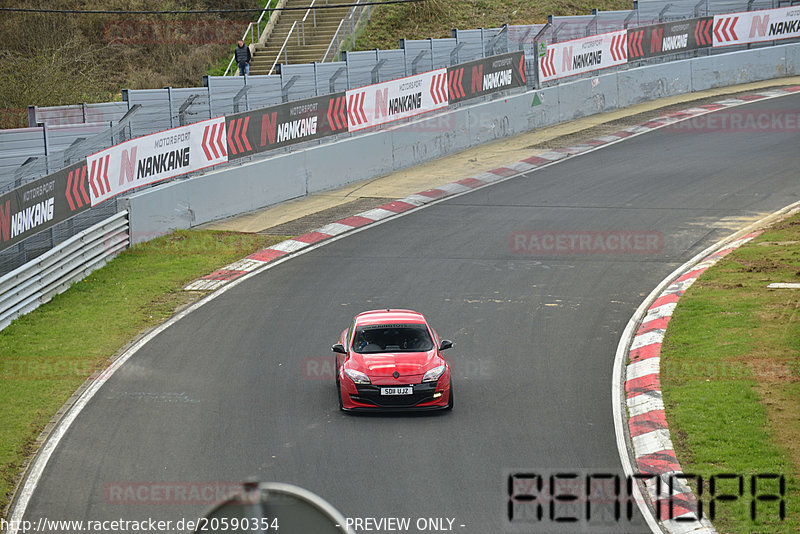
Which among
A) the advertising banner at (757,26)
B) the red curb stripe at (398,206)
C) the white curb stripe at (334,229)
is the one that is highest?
the advertising banner at (757,26)

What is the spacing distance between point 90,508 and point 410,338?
203 inches

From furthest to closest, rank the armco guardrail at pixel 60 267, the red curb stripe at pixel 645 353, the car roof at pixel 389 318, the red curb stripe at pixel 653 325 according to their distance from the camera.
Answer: the armco guardrail at pixel 60 267
the red curb stripe at pixel 653 325
the red curb stripe at pixel 645 353
the car roof at pixel 389 318

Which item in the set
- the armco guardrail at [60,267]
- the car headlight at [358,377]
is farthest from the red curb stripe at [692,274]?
the armco guardrail at [60,267]

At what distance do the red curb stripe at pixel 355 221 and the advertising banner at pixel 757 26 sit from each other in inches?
860

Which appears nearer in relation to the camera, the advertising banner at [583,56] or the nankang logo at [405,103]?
the nankang logo at [405,103]

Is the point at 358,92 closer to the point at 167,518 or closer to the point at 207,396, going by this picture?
the point at 207,396

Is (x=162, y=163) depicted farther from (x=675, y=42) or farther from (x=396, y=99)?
(x=675, y=42)

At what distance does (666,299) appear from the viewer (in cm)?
1775

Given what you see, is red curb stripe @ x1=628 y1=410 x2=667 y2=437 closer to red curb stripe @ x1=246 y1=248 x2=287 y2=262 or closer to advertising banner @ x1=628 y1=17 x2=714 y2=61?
red curb stripe @ x1=246 y1=248 x2=287 y2=262

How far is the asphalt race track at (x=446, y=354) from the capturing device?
36.3ft

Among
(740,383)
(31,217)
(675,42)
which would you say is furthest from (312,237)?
(675,42)

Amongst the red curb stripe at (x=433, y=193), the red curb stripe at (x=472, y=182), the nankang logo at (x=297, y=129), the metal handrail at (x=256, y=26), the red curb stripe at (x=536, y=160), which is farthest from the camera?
the metal handrail at (x=256, y=26)

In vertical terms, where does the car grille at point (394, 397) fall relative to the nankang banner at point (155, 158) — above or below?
below

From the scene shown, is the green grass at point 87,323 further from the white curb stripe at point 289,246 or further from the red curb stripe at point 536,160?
the red curb stripe at point 536,160
